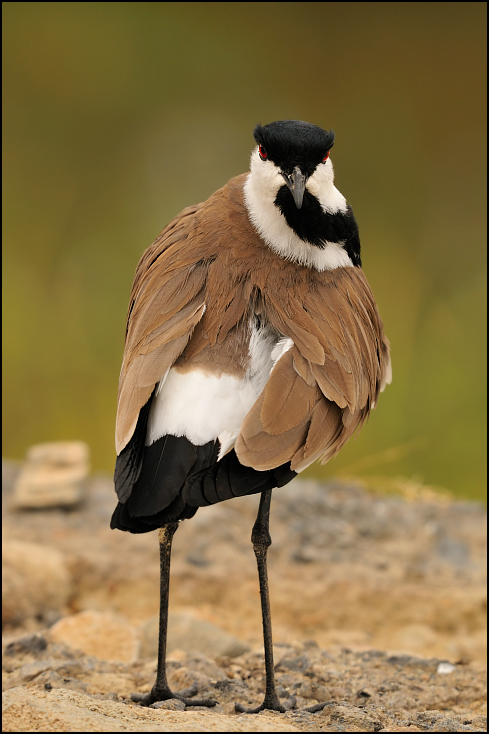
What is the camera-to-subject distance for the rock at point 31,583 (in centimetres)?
395

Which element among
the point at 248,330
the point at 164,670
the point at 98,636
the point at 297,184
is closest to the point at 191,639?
the point at 98,636

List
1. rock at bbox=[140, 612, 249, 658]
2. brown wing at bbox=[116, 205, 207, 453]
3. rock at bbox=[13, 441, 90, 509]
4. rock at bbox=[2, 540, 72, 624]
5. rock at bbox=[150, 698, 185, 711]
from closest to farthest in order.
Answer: brown wing at bbox=[116, 205, 207, 453]
rock at bbox=[150, 698, 185, 711]
rock at bbox=[140, 612, 249, 658]
rock at bbox=[2, 540, 72, 624]
rock at bbox=[13, 441, 90, 509]

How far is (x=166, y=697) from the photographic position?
8.93 ft

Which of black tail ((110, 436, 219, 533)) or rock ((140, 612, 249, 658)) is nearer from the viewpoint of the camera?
black tail ((110, 436, 219, 533))

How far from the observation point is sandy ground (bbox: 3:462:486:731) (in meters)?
2.46

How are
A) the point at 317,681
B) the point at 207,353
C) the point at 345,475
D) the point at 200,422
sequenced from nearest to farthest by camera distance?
the point at 200,422
the point at 207,353
the point at 317,681
the point at 345,475

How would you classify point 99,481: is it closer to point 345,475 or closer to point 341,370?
point 345,475

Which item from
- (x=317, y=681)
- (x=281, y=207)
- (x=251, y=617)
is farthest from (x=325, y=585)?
(x=281, y=207)

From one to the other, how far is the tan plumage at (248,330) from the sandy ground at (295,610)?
818 millimetres

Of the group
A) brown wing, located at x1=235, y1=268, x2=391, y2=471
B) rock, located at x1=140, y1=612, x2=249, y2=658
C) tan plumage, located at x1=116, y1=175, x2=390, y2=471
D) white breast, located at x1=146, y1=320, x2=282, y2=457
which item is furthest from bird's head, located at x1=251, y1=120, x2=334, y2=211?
rock, located at x1=140, y1=612, x2=249, y2=658

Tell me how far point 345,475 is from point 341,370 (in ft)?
10.0

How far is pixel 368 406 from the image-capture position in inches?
114

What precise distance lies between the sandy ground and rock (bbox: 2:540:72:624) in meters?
0.03

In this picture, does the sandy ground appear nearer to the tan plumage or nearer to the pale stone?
the pale stone
